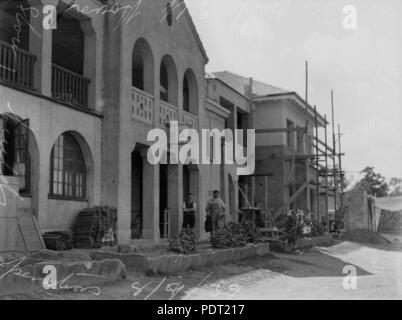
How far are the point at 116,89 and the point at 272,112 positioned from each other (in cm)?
1535

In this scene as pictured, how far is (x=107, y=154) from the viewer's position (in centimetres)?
1546

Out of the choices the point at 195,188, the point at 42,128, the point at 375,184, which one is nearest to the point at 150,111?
the point at 195,188

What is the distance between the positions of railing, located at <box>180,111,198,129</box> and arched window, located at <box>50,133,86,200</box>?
16.9ft

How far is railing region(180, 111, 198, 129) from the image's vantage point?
784 inches

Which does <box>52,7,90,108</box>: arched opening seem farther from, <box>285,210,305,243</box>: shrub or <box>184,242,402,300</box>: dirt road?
<box>285,210,305,243</box>: shrub

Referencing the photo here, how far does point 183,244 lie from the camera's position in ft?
42.0

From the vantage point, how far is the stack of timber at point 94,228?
1395 centimetres

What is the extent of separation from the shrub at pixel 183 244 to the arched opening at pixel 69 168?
2.99m

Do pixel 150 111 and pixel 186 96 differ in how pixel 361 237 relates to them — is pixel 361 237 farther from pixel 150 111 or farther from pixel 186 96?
pixel 150 111

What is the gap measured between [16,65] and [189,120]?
8.41 metres

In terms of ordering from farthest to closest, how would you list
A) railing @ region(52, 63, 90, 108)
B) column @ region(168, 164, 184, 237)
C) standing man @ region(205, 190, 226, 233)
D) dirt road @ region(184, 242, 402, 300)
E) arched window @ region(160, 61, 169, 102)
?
arched window @ region(160, 61, 169, 102) < column @ region(168, 164, 184, 237) < standing man @ region(205, 190, 226, 233) < railing @ region(52, 63, 90, 108) < dirt road @ region(184, 242, 402, 300)

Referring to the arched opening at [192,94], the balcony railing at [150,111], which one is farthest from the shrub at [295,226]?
the arched opening at [192,94]

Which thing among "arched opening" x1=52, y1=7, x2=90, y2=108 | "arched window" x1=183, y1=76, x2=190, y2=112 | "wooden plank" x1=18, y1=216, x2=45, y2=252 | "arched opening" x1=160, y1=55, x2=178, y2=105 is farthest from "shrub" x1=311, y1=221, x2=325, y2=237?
"wooden plank" x1=18, y1=216, x2=45, y2=252

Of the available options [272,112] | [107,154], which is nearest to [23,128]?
[107,154]
